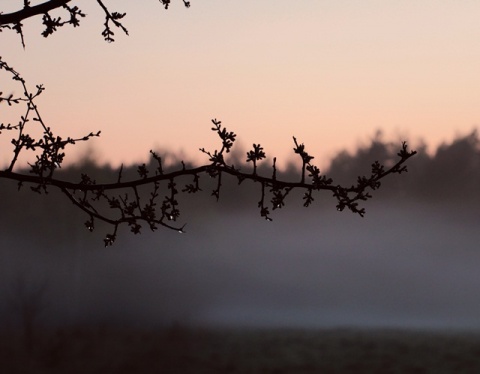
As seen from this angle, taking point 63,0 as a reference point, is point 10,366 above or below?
below

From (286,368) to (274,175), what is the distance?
2041cm

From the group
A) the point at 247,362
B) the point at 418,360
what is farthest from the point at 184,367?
the point at 418,360

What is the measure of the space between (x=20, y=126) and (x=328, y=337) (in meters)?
25.3

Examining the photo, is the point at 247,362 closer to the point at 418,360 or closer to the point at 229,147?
the point at 418,360

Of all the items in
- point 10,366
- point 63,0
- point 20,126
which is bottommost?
point 10,366

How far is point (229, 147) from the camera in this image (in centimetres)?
923

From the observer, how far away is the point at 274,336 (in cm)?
3428

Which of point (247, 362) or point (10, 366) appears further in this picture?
point (10, 366)

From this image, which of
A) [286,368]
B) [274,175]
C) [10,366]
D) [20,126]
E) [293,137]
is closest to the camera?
[293,137]

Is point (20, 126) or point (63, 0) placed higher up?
point (63, 0)

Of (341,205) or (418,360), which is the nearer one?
(341,205)

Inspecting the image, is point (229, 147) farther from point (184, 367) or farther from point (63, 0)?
point (184, 367)

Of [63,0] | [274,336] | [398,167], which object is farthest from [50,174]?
[274,336]

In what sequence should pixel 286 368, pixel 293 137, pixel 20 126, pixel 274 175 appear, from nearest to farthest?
pixel 293 137 → pixel 274 175 → pixel 20 126 → pixel 286 368
